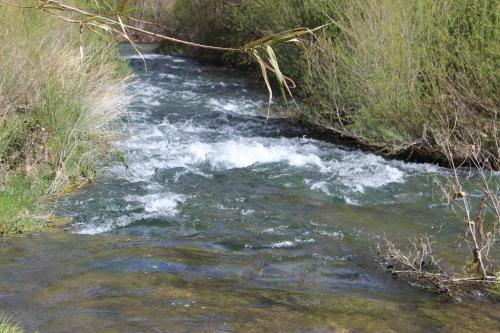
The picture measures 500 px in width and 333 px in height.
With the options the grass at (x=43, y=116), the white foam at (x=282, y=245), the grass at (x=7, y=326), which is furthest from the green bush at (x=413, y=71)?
the grass at (x=7, y=326)

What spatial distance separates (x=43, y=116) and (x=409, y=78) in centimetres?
578

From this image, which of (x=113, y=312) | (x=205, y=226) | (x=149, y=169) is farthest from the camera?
(x=149, y=169)

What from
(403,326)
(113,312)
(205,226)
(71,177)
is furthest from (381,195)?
(113,312)

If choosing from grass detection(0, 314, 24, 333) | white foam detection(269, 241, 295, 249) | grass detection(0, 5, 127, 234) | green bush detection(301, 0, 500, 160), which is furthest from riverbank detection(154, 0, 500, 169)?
grass detection(0, 314, 24, 333)

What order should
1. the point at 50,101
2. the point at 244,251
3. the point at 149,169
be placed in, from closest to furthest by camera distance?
the point at 244,251 → the point at 50,101 → the point at 149,169

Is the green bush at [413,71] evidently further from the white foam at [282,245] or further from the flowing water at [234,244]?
the white foam at [282,245]

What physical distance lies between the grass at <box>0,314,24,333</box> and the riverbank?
6628 mm

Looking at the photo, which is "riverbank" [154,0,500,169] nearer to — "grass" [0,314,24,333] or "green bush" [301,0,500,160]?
"green bush" [301,0,500,160]

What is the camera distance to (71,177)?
855 centimetres

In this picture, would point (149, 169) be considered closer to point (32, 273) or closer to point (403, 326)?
point (32, 273)

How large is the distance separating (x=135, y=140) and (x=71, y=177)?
313 centimetres

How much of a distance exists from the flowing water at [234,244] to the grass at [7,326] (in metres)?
0.16

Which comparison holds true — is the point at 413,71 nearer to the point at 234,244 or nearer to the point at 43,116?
the point at 234,244

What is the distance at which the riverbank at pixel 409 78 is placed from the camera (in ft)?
34.2
